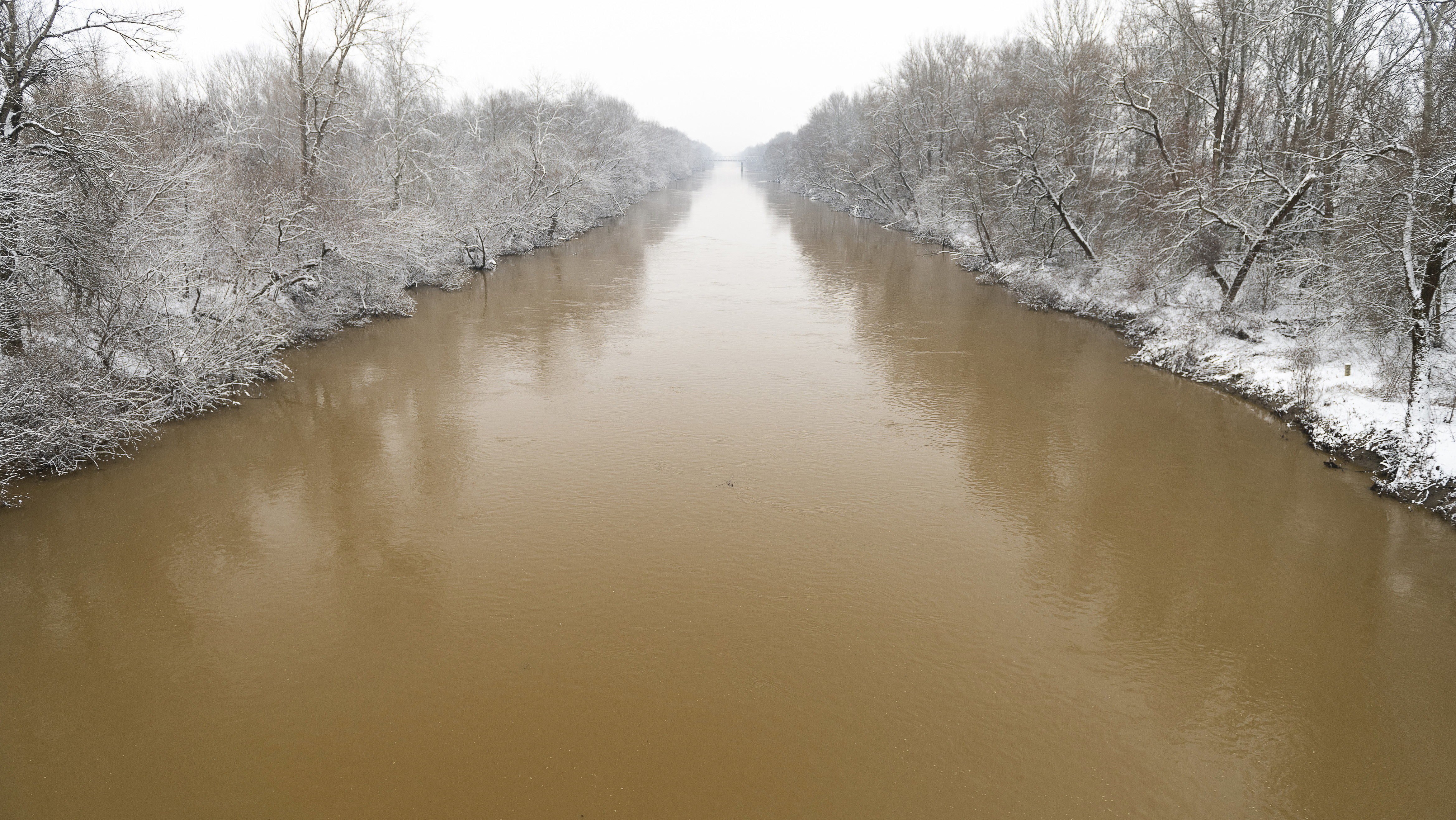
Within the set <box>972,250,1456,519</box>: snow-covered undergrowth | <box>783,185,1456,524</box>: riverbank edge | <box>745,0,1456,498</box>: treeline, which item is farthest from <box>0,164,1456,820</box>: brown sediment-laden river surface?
<box>745,0,1456,498</box>: treeline

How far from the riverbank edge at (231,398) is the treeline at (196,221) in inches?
3.2

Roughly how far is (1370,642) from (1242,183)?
43.8 feet

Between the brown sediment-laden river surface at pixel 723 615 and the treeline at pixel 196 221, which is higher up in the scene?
the treeline at pixel 196 221

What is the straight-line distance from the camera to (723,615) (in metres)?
9.11

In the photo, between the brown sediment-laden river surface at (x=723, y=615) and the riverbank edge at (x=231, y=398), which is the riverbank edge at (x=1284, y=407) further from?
the riverbank edge at (x=231, y=398)

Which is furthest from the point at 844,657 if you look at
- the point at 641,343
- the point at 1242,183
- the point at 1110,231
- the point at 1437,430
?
the point at 1110,231

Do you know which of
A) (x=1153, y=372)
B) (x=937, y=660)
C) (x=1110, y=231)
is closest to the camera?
(x=937, y=660)

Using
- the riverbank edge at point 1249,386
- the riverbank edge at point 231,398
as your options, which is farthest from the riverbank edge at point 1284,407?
the riverbank edge at point 231,398

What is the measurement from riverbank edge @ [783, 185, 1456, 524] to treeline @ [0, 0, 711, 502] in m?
21.7

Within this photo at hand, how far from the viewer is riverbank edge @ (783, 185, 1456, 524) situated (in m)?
12.1

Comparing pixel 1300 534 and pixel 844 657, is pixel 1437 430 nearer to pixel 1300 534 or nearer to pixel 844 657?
pixel 1300 534

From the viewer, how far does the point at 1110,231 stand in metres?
25.7

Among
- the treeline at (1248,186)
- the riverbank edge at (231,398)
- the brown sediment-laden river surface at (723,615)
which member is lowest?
the brown sediment-laden river surface at (723,615)

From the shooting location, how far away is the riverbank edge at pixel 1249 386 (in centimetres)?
1208
